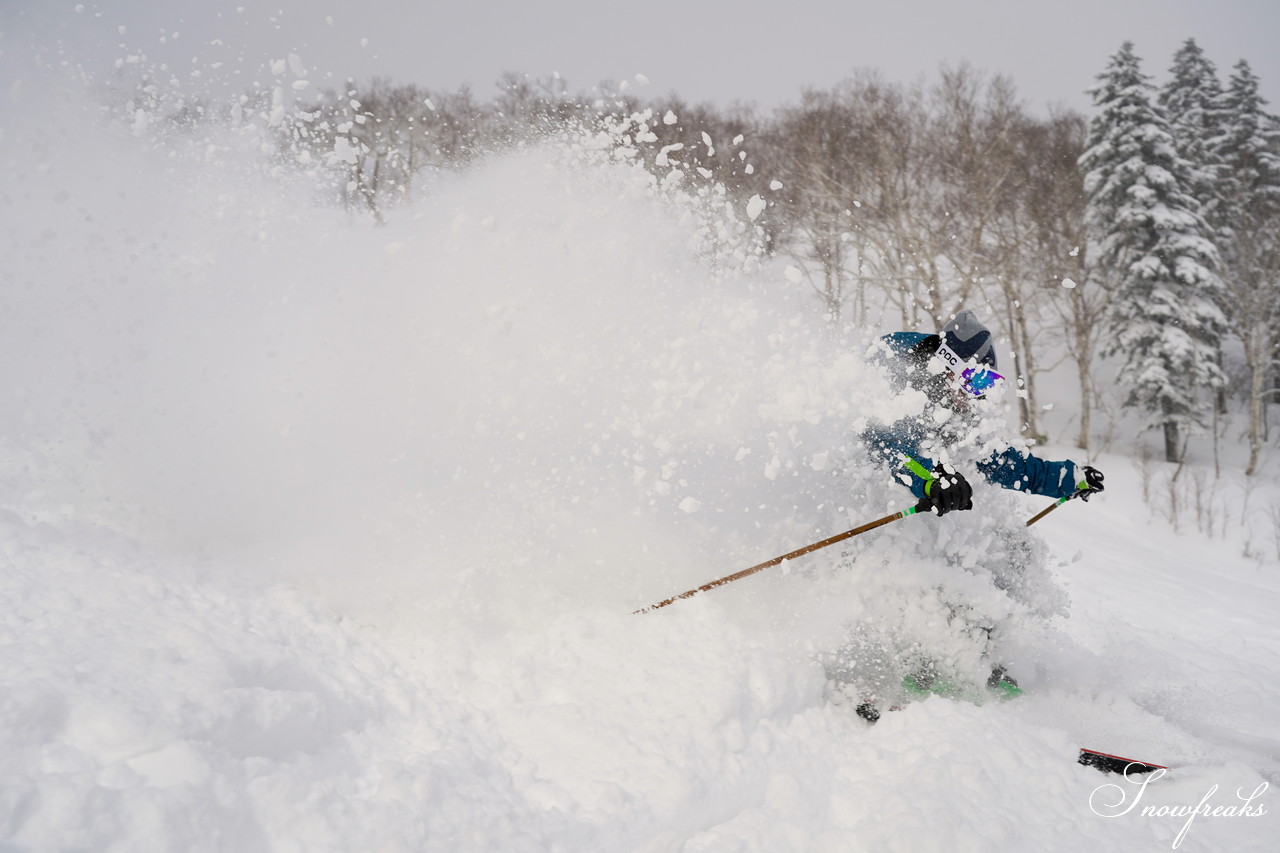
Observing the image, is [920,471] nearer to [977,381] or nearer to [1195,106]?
[977,381]

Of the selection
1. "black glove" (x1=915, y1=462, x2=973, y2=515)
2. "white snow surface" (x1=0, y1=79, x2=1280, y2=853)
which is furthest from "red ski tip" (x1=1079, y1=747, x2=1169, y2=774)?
"black glove" (x1=915, y1=462, x2=973, y2=515)

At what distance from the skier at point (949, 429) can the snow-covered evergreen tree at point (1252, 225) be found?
18.6m

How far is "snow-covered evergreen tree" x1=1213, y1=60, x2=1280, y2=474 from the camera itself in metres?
17.0

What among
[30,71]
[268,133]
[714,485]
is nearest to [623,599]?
[714,485]

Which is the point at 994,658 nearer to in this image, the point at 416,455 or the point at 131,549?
the point at 416,455

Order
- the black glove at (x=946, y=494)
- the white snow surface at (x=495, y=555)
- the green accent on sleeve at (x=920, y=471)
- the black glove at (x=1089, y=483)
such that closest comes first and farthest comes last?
1. the white snow surface at (x=495, y=555)
2. the black glove at (x=946, y=494)
3. the green accent on sleeve at (x=920, y=471)
4. the black glove at (x=1089, y=483)

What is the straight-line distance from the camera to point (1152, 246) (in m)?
17.7

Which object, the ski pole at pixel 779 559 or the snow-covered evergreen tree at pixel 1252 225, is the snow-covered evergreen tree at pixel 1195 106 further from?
the ski pole at pixel 779 559

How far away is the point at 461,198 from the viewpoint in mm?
5367

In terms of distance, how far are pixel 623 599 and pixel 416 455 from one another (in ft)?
5.06

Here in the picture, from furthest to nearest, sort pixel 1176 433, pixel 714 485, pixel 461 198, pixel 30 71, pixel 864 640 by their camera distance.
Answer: pixel 1176 433 → pixel 461 198 → pixel 30 71 → pixel 714 485 → pixel 864 640

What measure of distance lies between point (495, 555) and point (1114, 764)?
317cm

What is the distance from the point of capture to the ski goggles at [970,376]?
3.74 metres

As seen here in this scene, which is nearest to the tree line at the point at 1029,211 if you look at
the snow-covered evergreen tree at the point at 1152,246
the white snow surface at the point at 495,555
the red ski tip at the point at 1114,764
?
the snow-covered evergreen tree at the point at 1152,246
